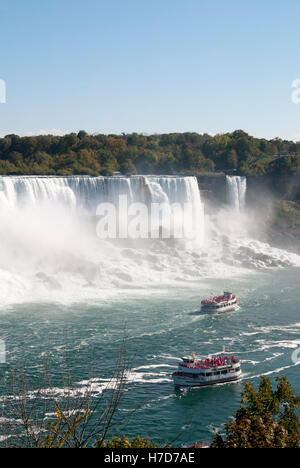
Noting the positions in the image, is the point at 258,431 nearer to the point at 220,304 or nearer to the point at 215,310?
the point at 215,310

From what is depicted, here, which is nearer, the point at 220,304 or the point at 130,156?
the point at 220,304

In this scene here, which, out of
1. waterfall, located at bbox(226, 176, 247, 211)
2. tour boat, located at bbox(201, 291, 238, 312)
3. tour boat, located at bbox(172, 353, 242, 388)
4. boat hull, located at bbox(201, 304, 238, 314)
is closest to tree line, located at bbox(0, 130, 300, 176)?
waterfall, located at bbox(226, 176, 247, 211)

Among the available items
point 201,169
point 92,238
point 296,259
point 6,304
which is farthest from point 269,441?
point 201,169

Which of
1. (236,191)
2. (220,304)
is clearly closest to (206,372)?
(220,304)

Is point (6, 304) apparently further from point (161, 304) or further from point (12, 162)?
point (12, 162)

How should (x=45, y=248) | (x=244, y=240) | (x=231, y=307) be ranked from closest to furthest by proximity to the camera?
(x=231, y=307) < (x=45, y=248) < (x=244, y=240)
